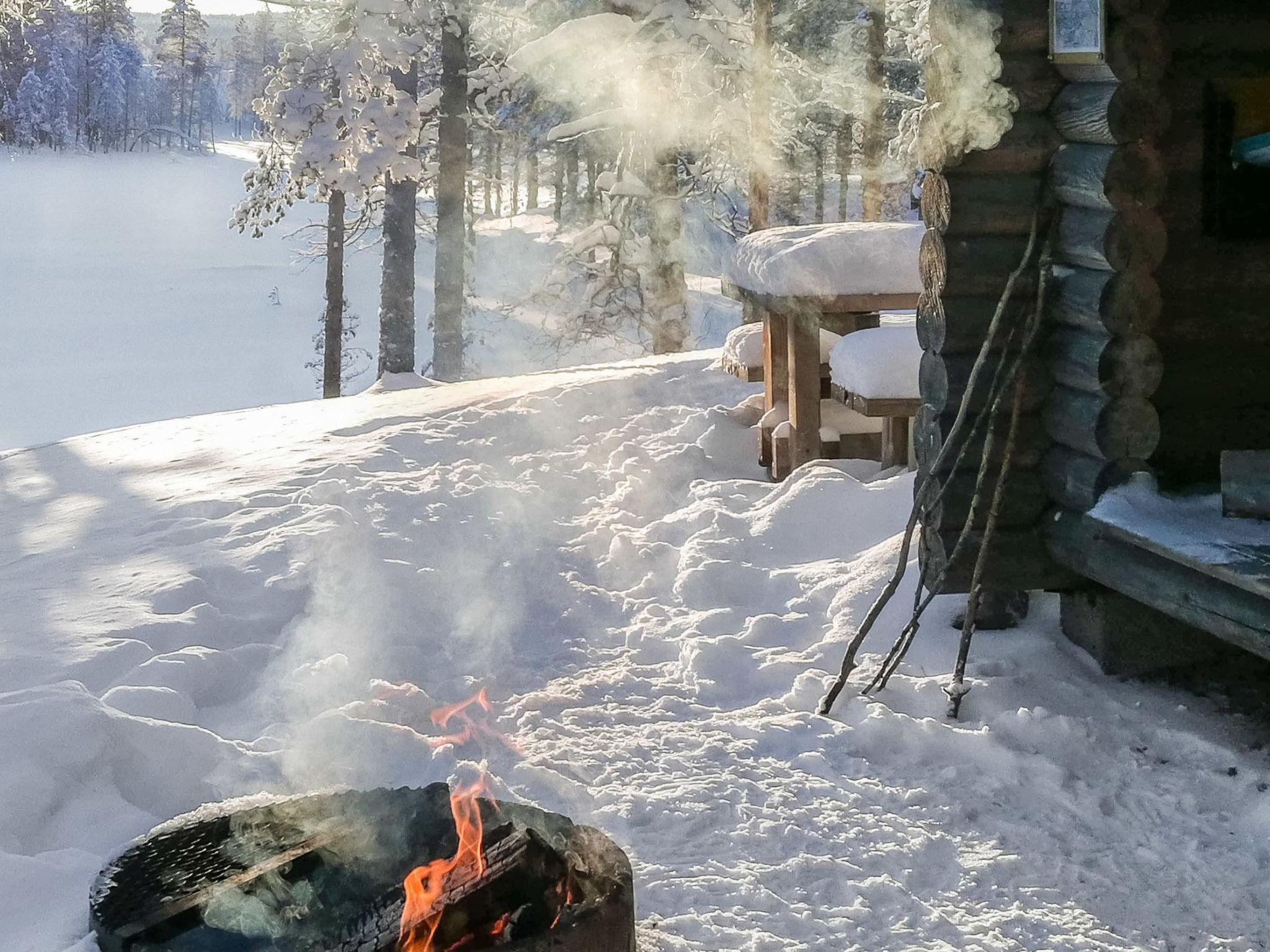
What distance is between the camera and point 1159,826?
14.0 feet

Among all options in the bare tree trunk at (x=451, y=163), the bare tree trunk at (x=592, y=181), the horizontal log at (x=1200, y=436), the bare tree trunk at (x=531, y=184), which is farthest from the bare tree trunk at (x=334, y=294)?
the bare tree trunk at (x=531, y=184)

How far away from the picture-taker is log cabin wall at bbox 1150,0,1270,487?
17.6 ft

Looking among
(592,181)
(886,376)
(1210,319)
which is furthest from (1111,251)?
(592,181)

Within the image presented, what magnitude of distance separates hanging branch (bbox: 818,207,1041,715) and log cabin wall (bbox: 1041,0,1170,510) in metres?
0.19

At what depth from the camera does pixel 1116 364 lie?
5.15 meters

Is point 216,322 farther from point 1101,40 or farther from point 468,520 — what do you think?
point 1101,40

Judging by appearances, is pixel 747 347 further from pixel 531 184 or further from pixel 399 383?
pixel 531 184

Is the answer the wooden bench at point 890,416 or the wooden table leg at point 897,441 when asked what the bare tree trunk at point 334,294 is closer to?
A: the wooden bench at point 890,416

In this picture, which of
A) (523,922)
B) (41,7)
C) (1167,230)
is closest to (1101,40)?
(1167,230)

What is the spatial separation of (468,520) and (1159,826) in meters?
4.59

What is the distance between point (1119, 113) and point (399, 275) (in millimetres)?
13168

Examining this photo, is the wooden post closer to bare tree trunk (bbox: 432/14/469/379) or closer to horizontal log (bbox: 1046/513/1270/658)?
bare tree trunk (bbox: 432/14/469/379)

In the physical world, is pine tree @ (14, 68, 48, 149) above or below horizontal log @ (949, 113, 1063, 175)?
above

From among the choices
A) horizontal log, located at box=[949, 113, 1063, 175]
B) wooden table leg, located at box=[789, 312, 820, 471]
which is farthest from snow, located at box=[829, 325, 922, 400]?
horizontal log, located at box=[949, 113, 1063, 175]
